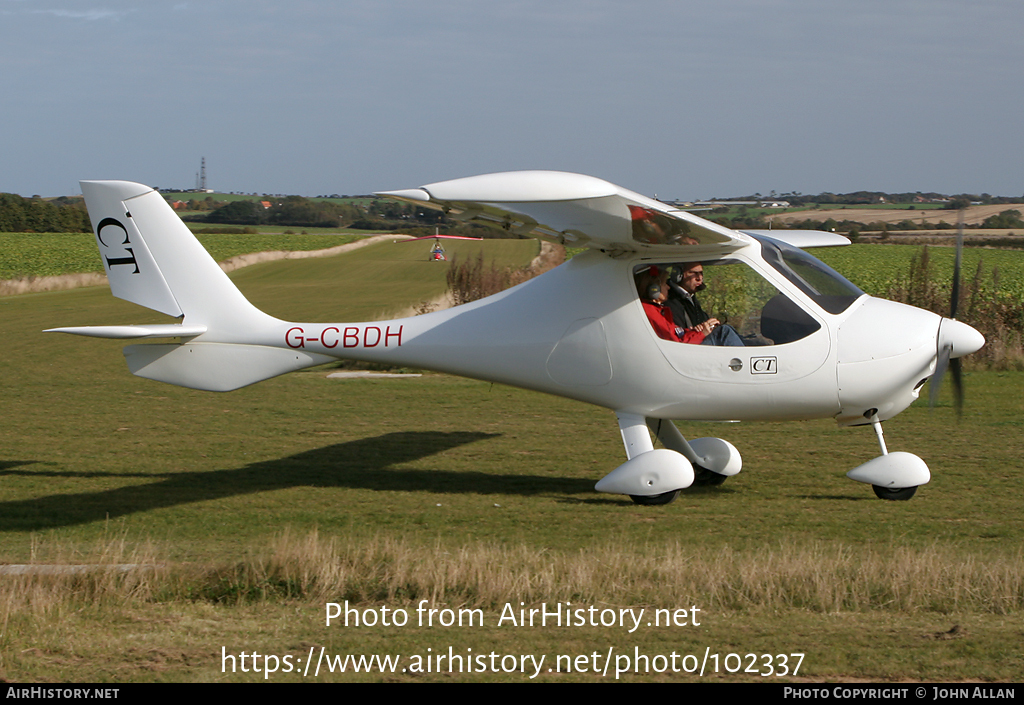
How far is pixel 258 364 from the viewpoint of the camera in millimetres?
10922

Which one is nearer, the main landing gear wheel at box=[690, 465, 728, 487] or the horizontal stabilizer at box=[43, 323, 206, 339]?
the horizontal stabilizer at box=[43, 323, 206, 339]

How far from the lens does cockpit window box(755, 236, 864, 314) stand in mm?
9453

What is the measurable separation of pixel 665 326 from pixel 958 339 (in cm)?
270

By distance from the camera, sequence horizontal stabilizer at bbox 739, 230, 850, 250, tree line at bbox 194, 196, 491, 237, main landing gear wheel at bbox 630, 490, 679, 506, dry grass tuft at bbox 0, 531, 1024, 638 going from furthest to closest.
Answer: tree line at bbox 194, 196, 491, 237 < horizontal stabilizer at bbox 739, 230, 850, 250 < main landing gear wheel at bbox 630, 490, 679, 506 < dry grass tuft at bbox 0, 531, 1024, 638

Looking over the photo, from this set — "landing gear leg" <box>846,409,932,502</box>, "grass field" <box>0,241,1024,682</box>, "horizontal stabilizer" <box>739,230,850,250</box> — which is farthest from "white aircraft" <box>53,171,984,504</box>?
"horizontal stabilizer" <box>739,230,850,250</box>

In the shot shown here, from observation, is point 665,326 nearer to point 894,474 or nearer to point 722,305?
point 722,305

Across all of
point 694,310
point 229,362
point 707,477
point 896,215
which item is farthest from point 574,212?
point 896,215

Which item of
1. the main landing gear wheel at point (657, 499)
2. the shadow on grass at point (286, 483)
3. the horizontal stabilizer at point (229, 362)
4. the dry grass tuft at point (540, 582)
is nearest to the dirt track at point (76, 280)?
the shadow on grass at point (286, 483)

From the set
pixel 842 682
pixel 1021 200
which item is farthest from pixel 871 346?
pixel 1021 200

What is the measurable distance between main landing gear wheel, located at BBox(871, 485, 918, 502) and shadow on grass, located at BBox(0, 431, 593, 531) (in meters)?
2.95

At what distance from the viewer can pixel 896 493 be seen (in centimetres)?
962

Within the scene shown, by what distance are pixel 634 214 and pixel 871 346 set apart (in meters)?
2.68

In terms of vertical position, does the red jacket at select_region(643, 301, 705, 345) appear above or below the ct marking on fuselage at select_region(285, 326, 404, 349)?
above

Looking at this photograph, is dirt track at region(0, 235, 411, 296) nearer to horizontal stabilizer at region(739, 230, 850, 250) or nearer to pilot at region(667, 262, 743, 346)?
horizontal stabilizer at region(739, 230, 850, 250)
